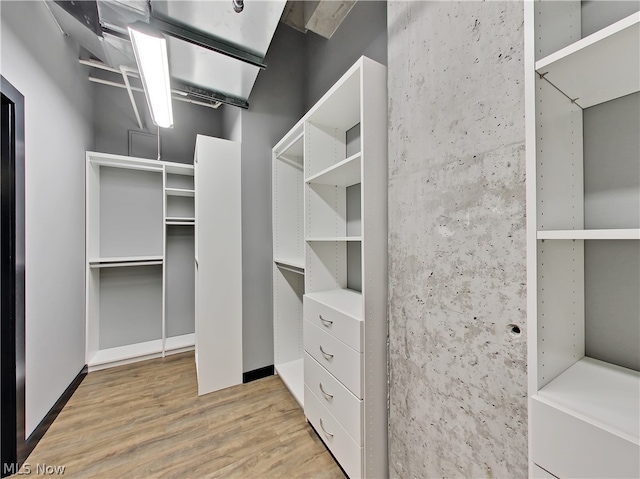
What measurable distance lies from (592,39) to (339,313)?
1321mm

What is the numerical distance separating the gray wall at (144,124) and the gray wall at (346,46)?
5.20ft

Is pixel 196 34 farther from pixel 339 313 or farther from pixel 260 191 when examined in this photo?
pixel 339 313

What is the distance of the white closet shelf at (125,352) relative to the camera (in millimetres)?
2586

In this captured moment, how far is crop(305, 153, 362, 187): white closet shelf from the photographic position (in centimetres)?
144

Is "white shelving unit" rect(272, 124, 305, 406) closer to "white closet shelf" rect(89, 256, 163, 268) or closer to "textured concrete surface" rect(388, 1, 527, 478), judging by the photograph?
"textured concrete surface" rect(388, 1, 527, 478)

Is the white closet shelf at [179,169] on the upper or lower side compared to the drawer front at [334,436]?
upper

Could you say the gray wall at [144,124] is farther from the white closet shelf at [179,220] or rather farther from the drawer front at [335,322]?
the drawer front at [335,322]

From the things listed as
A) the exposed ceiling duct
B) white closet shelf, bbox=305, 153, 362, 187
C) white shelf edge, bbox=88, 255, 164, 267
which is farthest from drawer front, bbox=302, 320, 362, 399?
white shelf edge, bbox=88, 255, 164, 267

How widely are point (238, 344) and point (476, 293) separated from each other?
6.86 ft

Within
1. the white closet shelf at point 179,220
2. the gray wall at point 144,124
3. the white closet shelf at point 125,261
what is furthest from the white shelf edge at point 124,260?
the gray wall at point 144,124

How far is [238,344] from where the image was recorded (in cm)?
232

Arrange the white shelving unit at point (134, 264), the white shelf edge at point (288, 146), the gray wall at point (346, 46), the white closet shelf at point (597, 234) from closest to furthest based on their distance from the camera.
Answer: the white closet shelf at point (597, 234)
the gray wall at point (346, 46)
the white shelf edge at point (288, 146)
the white shelving unit at point (134, 264)

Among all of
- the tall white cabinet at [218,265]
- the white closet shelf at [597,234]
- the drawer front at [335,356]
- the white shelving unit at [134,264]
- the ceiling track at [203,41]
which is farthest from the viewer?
the white shelving unit at [134,264]

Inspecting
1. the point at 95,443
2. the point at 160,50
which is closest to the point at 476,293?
the point at 160,50
